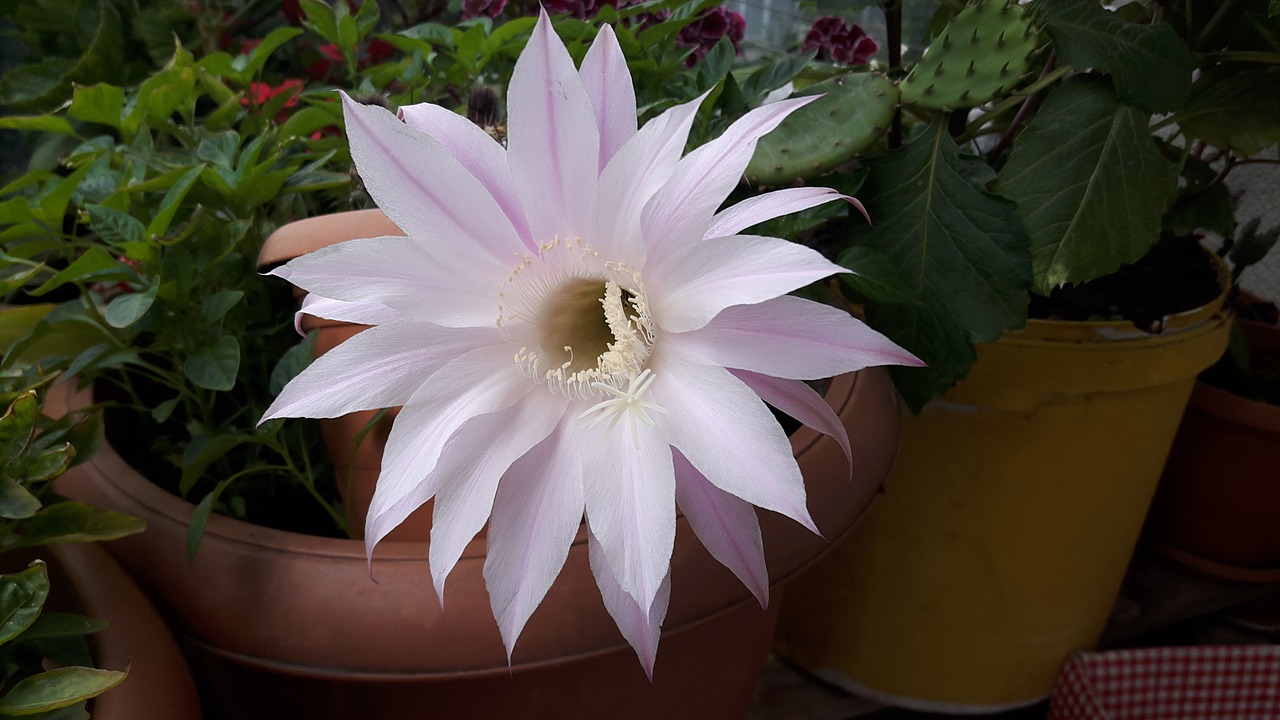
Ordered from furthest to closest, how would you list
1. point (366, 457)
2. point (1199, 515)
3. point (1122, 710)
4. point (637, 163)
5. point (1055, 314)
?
point (1199, 515) < point (1122, 710) < point (1055, 314) < point (366, 457) < point (637, 163)

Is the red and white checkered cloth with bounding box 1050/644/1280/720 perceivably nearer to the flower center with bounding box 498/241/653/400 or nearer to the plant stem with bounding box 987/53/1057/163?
the plant stem with bounding box 987/53/1057/163

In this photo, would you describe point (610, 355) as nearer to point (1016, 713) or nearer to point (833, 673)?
point (833, 673)

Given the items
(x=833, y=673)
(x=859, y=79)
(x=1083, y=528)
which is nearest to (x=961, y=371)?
(x=859, y=79)

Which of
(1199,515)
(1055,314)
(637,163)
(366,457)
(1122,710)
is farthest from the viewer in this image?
(1199,515)

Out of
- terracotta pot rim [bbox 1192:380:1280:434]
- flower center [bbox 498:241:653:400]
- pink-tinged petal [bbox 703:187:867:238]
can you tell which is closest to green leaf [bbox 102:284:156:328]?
flower center [bbox 498:241:653:400]

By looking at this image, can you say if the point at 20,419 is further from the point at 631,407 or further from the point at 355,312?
the point at 631,407

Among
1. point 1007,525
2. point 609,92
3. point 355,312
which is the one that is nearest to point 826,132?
point 609,92
